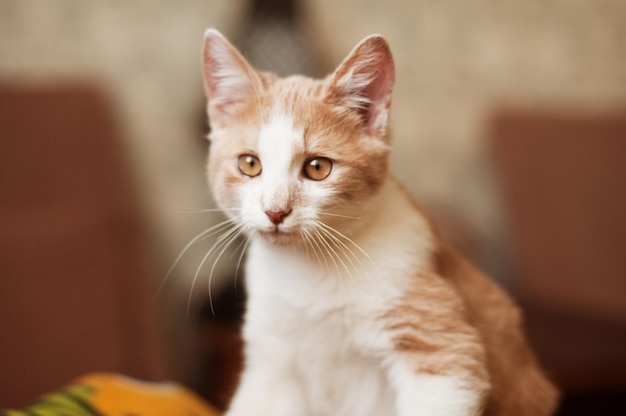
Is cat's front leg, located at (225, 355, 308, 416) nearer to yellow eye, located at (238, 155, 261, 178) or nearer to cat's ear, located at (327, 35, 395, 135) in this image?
yellow eye, located at (238, 155, 261, 178)

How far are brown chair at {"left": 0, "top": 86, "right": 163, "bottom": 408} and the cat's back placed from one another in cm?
118

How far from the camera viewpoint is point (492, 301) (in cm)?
91

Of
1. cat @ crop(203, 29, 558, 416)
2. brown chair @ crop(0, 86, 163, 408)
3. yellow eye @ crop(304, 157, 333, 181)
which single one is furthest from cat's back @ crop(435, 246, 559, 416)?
brown chair @ crop(0, 86, 163, 408)

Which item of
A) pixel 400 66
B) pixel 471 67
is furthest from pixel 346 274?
pixel 471 67

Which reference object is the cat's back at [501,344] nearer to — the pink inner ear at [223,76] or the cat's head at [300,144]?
the cat's head at [300,144]

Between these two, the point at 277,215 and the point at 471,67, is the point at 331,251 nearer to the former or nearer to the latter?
the point at 277,215

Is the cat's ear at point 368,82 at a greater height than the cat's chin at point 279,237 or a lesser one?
greater

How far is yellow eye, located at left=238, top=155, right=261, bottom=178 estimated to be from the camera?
85 centimetres

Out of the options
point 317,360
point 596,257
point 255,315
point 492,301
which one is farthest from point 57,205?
point 596,257

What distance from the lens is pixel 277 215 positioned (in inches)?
30.9

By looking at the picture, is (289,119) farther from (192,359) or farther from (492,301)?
(192,359)

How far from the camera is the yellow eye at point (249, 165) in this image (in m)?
0.85

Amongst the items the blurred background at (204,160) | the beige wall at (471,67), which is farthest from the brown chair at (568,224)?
the beige wall at (471,67)

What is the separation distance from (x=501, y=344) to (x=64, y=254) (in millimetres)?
1310
